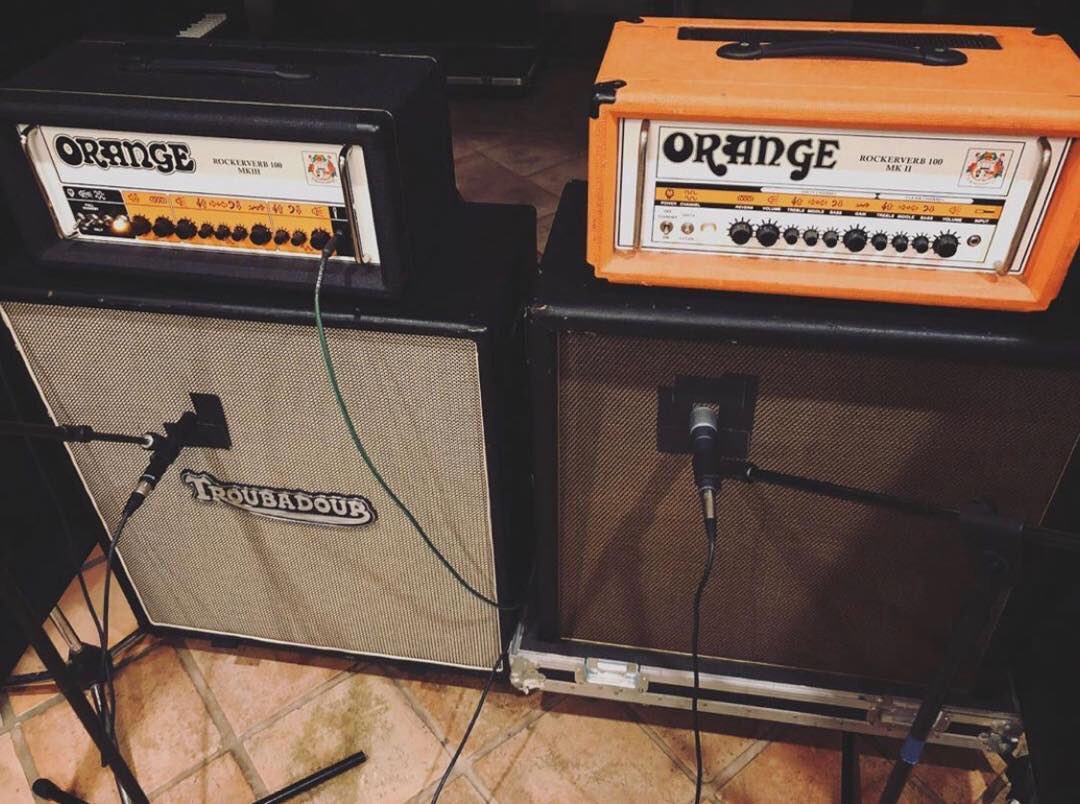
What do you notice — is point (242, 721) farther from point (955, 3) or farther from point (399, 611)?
point (955, 3)

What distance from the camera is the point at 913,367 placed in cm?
79

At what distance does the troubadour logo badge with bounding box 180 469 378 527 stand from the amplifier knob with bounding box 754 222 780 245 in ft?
1.72

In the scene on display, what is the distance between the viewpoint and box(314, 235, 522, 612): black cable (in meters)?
0.84

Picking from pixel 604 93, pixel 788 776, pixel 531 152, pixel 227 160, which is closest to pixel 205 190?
pixel 227 160

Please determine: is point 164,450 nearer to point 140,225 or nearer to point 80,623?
point 140,225

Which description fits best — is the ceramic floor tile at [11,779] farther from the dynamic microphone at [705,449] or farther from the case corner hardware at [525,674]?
the dynamic microphone at [705,449]

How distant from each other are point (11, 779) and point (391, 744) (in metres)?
0.50

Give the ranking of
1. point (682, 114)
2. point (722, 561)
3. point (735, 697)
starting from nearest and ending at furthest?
1. point (682, 114)
2. point (722, 561)
3. point (735, 697)

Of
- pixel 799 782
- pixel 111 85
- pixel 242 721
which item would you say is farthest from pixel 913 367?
pixel 242 721

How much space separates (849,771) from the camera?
3.69 ft

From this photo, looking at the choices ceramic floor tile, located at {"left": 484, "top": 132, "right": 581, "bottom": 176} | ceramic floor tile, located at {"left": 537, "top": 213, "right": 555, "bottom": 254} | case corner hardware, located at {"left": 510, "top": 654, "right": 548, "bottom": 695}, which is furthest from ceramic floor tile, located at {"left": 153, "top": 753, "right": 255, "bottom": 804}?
ceramic floor tile, located at {"left": 484, "top": 132, "right": 581, "bottom": 176}

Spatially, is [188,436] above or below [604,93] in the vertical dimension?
below

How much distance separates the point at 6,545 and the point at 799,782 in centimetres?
115

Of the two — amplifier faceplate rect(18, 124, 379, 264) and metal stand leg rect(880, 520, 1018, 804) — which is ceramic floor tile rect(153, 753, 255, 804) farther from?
metal stand leg rect(880, 520, 1018, 804)
